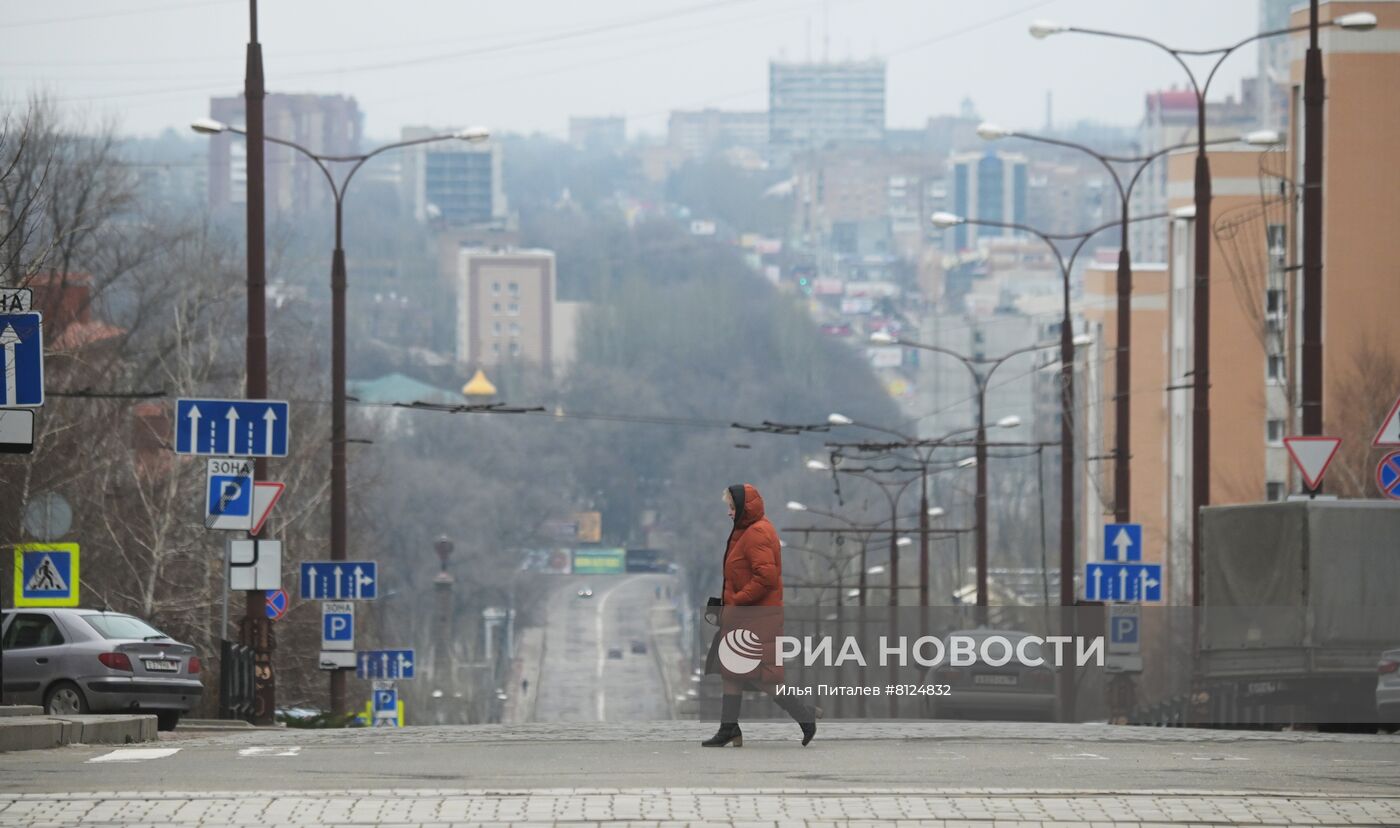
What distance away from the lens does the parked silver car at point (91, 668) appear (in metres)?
24.7

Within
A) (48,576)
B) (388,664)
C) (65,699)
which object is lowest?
(388,664)

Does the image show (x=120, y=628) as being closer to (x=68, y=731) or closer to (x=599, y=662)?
(x=68, y=731)

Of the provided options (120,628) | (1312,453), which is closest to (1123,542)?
(1312,453)

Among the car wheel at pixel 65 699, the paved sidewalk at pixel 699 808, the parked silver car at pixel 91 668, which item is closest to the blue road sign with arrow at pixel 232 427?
the parked silver car at pixel 91 668

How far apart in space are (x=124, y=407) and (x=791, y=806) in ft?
170

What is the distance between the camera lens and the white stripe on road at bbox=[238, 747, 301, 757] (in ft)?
54.5

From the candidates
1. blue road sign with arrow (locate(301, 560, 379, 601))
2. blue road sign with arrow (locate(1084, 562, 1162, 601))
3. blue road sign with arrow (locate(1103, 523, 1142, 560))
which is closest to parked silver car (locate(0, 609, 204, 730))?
blue road sign with arrow (locate(301, 560, 379, 601))

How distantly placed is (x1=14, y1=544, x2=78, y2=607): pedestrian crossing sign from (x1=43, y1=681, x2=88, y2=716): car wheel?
5584mm

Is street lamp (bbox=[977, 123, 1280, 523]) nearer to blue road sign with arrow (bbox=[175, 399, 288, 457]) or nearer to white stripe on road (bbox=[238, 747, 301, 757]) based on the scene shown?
blue road sign with arrow (bbox=[175, 399, 288, 457])

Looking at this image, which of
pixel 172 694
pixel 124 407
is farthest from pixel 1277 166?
pixel 172 694

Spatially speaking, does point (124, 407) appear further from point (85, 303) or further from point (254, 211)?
point (254, 211)

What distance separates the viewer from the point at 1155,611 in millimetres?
30016

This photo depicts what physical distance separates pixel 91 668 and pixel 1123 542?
16660mm

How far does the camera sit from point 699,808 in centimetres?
1229
